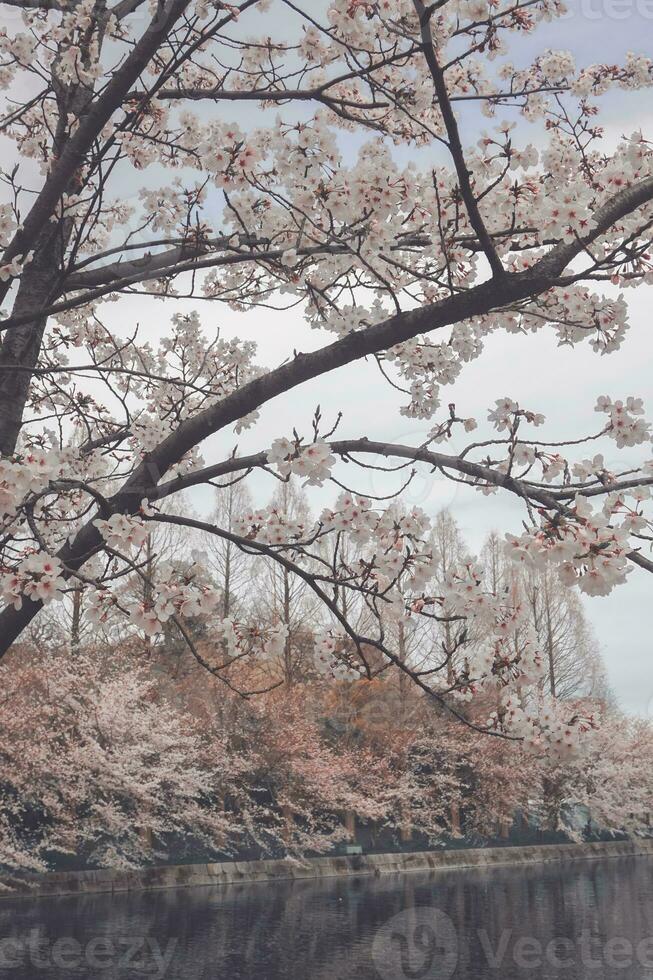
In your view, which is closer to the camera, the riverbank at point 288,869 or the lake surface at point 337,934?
the lake surface at point 337,934

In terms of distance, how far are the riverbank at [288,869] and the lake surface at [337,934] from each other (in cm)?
54

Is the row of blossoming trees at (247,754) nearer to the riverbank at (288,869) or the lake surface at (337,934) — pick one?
the riverbank at (288,869)

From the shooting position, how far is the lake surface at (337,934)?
10.6 metres

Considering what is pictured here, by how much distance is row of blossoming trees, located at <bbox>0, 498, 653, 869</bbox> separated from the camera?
56.8 feet

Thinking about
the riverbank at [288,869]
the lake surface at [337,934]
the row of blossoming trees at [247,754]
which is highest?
the row of blossoming trees at [247,754]

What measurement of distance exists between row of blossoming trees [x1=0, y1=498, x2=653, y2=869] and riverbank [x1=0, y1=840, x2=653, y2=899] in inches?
15.9

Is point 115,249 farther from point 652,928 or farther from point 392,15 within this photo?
point 652,928

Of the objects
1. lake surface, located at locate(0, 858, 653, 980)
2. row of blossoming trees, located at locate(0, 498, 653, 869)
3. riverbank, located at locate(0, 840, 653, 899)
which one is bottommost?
lake surface, located at locate(0, 858, 653, 980)

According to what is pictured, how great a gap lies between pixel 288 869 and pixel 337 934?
28.9ft

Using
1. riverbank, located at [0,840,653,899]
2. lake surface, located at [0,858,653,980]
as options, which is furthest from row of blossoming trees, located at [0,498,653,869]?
lake surface, located at [0,858,653,980]

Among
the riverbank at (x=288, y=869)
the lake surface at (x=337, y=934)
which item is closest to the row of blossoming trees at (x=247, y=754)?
the riverbank at (x=288, y=869)

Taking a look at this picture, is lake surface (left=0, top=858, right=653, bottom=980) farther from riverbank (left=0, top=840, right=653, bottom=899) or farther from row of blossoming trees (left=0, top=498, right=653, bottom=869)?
row of blossoming trees (left=0, top=498, right=653, bottom=869)

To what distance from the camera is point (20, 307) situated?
219 inches

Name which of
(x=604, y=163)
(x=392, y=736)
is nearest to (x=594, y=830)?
(x=392, y=736)
